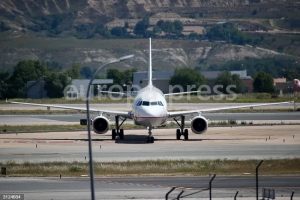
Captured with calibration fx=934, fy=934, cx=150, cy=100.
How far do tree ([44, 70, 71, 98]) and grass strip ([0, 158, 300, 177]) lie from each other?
98346mm

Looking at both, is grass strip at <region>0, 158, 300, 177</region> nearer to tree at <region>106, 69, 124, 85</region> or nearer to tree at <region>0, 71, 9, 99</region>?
tree at <region>0, 71, 9, 99</region>

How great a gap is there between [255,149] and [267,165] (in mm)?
8077

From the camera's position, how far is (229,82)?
497 ft

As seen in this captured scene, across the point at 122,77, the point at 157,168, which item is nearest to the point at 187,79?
the point at 122,77

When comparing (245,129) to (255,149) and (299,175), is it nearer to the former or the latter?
(255,149)

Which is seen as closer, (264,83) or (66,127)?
(66,127)

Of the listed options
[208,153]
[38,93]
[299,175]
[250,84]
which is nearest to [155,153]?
[208,153]

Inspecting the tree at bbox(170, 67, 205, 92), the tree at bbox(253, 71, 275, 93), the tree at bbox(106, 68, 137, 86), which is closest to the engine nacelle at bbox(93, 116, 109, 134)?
the tree at bbox(170, 67, 205, 92)

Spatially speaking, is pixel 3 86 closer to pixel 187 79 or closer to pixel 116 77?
pixel 116 77

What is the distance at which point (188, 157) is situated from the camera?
49.4 m

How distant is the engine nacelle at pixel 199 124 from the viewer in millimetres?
60312

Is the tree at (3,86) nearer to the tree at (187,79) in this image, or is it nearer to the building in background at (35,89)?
the building in background at (35,89)

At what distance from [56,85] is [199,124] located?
86704mm

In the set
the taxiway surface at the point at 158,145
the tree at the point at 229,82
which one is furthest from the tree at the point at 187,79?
the taxiway surface at the point at 158,145
